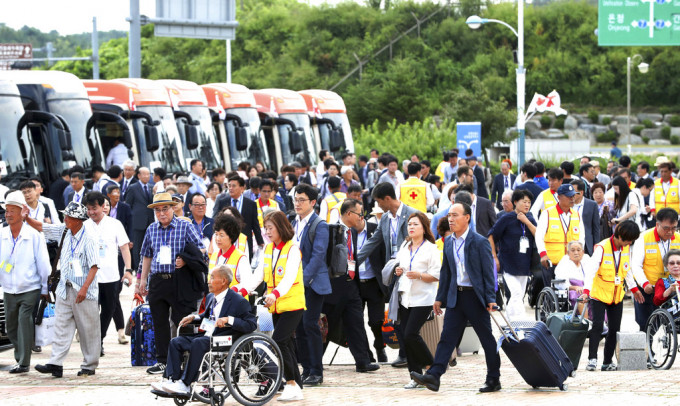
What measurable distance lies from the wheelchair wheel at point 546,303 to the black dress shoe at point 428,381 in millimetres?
3350

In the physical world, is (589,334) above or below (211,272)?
below

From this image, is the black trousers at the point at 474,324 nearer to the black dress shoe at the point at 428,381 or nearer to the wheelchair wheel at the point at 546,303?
the black dress shoe at the point at 428,381

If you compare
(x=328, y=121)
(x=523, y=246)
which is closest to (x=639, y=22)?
(x=328, y=121)

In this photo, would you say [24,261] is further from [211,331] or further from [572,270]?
[572,270]

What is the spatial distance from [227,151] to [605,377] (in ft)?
69.1

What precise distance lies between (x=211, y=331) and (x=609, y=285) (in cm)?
441

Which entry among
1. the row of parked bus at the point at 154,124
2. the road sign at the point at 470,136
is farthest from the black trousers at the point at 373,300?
the road sign at the point at 470,136

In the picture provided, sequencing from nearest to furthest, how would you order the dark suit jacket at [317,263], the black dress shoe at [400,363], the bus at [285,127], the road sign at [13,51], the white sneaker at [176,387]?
the white sneaker at [176,387] → the dark suit jacket at [317,263] → the black dress shoe at [400,363] → the bus at [285,127] → the road sign at [13,51]

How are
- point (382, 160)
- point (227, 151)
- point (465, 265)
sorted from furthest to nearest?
1. point (227, 151)
2. point (382, 160)
3. point (465, 265)

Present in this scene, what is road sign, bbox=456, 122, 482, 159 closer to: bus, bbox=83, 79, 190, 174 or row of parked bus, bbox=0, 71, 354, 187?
row of parked bus, bbox=0, 71, 354, 187

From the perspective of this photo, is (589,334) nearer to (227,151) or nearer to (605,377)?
(605,377)

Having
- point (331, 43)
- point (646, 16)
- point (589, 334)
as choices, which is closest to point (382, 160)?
point (646, 16)

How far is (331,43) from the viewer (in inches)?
2862

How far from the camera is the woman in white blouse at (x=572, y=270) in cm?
1316
